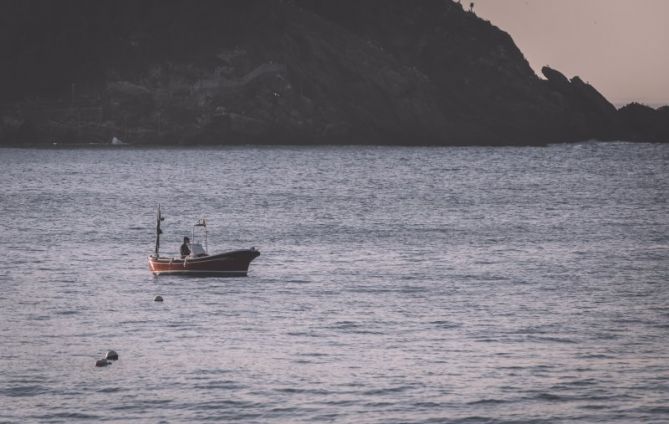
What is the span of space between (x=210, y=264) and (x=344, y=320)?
44.5 ft

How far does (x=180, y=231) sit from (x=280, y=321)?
42.7 meters

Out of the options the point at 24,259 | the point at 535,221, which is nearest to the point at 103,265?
the point at 24,259

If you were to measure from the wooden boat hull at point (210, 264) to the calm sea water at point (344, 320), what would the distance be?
67 cm

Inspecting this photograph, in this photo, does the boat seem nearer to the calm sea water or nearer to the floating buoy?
the calm sea water

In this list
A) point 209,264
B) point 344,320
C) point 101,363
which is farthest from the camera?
point 209,264

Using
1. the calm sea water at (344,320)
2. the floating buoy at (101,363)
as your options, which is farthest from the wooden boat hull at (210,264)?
the floating buoy at (101,363)

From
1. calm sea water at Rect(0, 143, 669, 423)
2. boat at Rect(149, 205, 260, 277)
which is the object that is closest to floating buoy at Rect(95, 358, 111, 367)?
calm sea water at Rect(0, 143, 669, 423)

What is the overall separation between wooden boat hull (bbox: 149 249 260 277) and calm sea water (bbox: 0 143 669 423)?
26.5 inches

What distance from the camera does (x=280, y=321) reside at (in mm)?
51562

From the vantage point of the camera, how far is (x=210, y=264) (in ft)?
208

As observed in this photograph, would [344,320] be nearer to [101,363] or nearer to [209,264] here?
[101,363]

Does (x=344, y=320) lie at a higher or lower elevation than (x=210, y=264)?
lower

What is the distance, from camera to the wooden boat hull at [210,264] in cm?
6338

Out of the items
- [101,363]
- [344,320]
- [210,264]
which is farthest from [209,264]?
[101,363]
